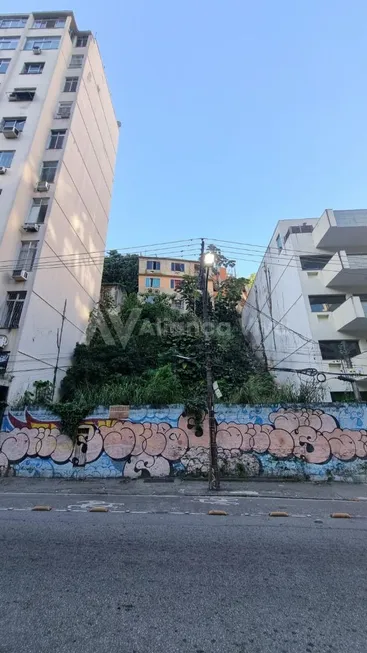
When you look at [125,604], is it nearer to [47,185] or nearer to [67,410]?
[67,410]

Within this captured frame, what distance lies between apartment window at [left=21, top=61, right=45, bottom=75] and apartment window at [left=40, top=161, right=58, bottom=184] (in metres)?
8.42

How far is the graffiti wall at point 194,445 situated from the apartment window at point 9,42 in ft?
101

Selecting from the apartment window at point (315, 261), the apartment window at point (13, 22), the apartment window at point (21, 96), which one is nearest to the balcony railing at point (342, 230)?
the apartment window at point (315, 261)

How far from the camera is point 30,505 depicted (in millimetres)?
7516

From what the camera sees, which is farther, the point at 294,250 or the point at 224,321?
the point at 224,321

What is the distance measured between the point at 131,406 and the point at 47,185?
1607cm

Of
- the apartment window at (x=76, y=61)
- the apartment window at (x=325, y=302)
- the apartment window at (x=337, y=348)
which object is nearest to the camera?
the apartment window at (x=337, y=348)

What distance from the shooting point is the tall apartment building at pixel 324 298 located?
17.2m

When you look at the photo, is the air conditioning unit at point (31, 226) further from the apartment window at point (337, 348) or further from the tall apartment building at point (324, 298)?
the apartment window at point (337, 348)

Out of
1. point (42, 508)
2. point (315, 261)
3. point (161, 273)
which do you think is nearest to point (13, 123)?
point (161, 273)

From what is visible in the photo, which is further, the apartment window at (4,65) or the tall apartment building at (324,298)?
the apartment window at (4,65)

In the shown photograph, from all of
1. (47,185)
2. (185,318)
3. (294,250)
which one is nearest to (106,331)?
(185,318)

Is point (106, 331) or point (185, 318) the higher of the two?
point (185, 318)

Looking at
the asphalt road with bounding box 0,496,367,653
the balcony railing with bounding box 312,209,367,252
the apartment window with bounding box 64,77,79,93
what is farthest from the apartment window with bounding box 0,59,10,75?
the asphalt road with bounding box 0,496,367,653
